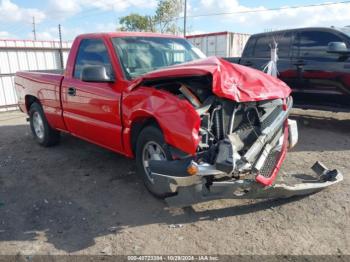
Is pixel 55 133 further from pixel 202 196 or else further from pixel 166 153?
pixel 202 196

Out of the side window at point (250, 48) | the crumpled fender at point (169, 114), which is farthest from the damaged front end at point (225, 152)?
the side window at point (250, 48)

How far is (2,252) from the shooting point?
3.16 metres

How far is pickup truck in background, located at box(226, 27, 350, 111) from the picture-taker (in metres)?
6.50

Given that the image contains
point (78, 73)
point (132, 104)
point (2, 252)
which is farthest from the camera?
point (78, 73)

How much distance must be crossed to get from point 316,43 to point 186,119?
4.99 meters

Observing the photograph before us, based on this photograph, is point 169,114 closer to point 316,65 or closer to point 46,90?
point 46,90

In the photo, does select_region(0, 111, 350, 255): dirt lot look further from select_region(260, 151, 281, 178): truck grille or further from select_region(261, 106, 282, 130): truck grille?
select_region(261, 106, 282, 130): truck grille

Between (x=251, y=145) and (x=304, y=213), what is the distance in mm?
929

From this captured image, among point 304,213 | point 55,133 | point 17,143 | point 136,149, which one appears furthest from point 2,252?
point 17,143


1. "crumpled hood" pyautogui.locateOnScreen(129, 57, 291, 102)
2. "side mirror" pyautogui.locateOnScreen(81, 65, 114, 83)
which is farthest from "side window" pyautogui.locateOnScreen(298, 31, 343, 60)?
"side mirror" pyautogui.locateOnScreen(81, 65, 114, 83)

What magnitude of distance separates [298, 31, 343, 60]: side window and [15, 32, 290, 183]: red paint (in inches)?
132

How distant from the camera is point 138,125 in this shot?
13.4 ft

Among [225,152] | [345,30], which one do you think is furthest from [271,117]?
[345,30]

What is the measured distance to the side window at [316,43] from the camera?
22.2ft
